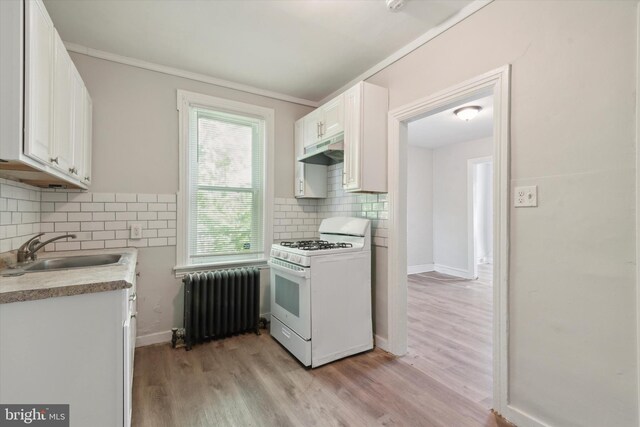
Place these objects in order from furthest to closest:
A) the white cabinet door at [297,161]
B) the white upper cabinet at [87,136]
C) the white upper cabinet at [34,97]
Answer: the white cabinet door at [297,161] → the white upper cabinet at [87,136] → the white upper cabinet at [34,97]

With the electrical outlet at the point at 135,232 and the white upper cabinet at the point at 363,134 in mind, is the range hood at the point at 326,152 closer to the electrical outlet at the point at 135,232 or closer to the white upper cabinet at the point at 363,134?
the white upper cabinet at the point at 363,134

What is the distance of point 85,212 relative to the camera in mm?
2424

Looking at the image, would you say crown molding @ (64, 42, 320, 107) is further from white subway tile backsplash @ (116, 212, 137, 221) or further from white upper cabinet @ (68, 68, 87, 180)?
white subway tile backsplash @ (116, 212, 137, 221)

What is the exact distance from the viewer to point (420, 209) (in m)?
6.09

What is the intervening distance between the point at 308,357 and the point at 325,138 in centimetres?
205

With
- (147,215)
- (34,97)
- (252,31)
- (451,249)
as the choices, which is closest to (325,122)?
(252,31)

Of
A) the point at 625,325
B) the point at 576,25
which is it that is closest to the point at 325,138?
the point at 576,25

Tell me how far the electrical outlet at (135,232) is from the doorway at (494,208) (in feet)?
7.52

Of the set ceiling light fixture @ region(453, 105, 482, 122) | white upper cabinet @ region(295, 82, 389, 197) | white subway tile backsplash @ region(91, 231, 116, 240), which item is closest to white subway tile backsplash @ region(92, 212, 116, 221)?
white subway tile backsplash @ region(91, 231, 116, 240)

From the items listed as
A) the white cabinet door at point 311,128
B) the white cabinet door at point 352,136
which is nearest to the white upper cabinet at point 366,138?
the white cabinet door at point 352,136

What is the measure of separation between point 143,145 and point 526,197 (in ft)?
10.1

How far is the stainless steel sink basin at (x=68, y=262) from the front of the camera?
188 cm

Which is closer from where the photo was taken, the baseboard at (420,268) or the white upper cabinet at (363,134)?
the white upper cabinet at (363,134)

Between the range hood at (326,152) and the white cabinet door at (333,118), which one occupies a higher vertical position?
the white cabinet door at (333,118)
